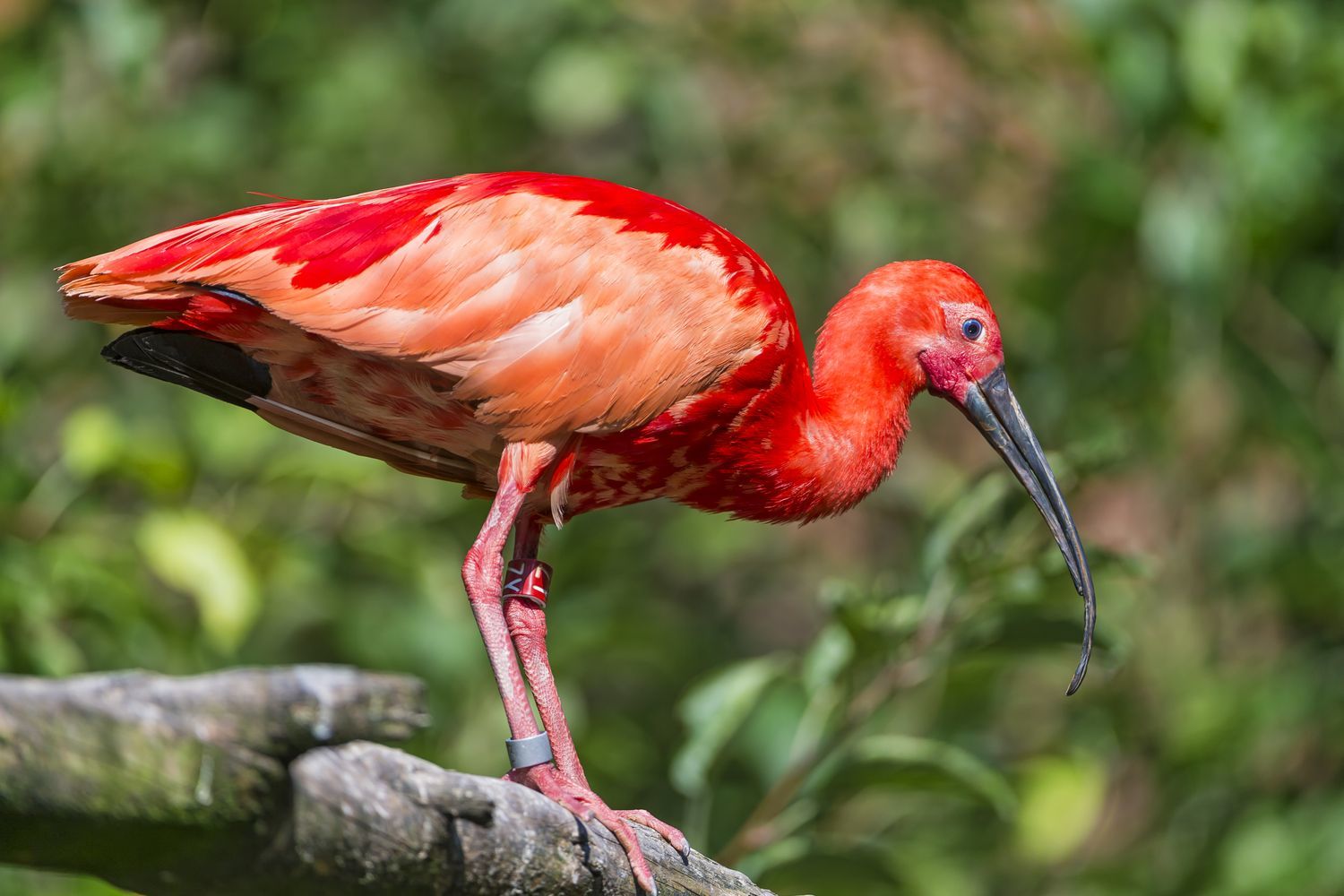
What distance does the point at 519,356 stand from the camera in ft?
8.66

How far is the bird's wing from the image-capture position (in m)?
2.63

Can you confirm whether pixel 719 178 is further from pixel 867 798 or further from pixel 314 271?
pixel 314 271

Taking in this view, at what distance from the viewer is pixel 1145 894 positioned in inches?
203

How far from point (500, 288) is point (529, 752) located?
770 mm

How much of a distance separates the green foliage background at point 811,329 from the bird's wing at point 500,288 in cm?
99

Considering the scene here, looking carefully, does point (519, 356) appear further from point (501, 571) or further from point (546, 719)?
point (546, 719)

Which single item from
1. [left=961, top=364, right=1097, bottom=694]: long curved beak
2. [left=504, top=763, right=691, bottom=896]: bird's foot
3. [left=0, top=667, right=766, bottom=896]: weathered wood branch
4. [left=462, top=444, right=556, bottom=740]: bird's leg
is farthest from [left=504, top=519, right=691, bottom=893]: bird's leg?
[left=961, top=364, right=1097, bottom=694]: long curved beak

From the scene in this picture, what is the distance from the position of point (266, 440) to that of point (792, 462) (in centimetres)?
175

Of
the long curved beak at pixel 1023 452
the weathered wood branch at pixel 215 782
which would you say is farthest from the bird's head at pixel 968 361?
the weathered wood branch at pixel 215 782

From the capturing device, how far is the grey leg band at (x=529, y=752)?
2658 millimetres

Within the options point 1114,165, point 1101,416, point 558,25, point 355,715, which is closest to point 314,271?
point 355,715

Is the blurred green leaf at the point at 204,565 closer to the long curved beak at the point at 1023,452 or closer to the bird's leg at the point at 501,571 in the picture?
the bird's leg at the point at 501,571

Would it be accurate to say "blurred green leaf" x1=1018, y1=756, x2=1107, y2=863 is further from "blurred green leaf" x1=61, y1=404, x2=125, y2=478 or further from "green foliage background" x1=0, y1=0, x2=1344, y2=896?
"blurred green leaf" x1=61, y1=404, x2=125, y2=478

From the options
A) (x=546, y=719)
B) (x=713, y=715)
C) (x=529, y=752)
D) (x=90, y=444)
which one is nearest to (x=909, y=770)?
(x=713, y=715)
